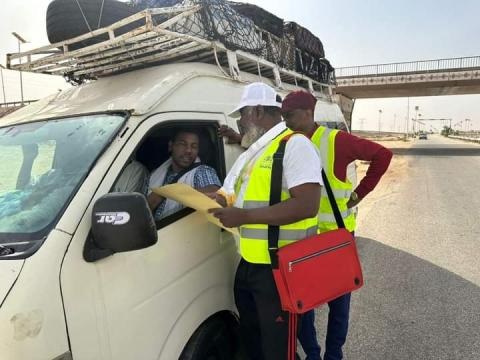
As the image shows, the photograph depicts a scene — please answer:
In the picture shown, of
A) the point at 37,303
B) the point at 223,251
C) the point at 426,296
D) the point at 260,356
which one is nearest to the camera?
the point at 37,303

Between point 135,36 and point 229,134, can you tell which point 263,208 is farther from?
point 135,36

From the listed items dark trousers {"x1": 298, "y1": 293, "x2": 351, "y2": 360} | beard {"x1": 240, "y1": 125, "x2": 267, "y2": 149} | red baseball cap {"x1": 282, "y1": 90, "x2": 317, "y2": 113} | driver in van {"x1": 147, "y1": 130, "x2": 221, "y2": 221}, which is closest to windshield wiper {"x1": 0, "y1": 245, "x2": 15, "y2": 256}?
driver in van {"x1": 147, "y1": 130, "x2": 221, "y2": 221}

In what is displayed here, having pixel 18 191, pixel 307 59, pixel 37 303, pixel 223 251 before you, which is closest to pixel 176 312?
pixel 223 251

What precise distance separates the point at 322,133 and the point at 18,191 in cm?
192

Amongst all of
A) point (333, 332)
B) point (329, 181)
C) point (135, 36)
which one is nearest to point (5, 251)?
point (135, 36)

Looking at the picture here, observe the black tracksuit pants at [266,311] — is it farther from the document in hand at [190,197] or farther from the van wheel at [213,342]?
the document in hand at [190,197]

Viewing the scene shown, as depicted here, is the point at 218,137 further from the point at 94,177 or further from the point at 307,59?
the point at 307,59

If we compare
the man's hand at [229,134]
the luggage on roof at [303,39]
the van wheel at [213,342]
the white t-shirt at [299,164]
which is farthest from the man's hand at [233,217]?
the luggage on roof at [303,39]

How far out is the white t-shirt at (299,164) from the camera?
78.1 inches

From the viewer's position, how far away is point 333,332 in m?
2.97

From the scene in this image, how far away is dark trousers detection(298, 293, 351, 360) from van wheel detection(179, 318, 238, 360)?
618 millimetres

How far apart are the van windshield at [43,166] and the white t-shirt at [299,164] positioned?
858mm

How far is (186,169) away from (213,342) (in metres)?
1.05

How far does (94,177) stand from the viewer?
181cm
